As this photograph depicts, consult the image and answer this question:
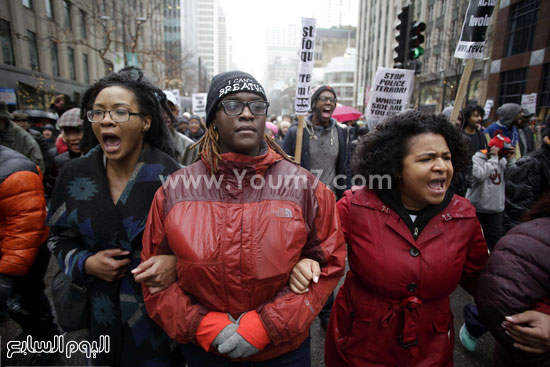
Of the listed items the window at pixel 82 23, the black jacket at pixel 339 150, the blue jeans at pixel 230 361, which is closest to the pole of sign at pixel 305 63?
the black jacket at pixel 339 150

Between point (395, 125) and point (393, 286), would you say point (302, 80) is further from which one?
point (393, 286)

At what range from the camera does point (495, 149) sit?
12.9ft

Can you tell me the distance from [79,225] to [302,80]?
3.15 meters

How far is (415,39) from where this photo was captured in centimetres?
662

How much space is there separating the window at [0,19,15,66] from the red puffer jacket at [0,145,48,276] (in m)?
3.51

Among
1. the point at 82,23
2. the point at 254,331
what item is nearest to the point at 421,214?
the point at 254,331

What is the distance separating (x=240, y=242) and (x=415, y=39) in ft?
23.0

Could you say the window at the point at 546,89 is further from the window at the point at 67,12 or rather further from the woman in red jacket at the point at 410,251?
the window at the point at 67,12

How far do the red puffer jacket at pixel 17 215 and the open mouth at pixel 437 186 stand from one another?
267 centimetres

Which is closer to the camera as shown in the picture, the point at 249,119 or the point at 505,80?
the point at 249,119

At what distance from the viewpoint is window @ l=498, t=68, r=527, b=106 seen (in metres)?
17.5

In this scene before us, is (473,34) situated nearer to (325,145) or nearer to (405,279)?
(325,145)

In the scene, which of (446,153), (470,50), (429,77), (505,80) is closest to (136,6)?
(470,50)

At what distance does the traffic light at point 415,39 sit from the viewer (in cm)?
650
